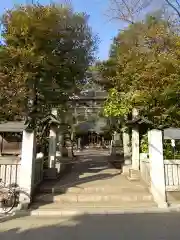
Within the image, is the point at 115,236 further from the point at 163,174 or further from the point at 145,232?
the point at 163,174

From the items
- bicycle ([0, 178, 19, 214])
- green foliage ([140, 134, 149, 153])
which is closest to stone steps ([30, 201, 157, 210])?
bicycle ([0, 178, 19, 214])

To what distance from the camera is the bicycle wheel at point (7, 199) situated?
398 inches

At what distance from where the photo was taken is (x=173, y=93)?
51.1ft

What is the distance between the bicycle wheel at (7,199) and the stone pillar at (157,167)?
17.0ft

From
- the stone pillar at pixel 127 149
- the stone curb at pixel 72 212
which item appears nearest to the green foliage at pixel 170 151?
the stone pillar at pixel 127 149

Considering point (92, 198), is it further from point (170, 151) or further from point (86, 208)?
point (170, 151)

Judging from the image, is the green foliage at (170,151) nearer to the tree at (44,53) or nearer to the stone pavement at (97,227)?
the stone pavement at (97,227)

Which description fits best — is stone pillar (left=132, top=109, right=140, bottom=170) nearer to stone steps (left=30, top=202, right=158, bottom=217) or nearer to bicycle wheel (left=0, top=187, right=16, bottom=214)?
stone steps (left=30, top=202, right=158, bottom=217)

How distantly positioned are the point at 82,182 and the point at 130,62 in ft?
26.3

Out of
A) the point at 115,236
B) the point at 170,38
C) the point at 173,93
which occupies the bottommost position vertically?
the point at 115,236

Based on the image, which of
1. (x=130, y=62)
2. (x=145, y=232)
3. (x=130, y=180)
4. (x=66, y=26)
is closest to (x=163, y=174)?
(x=130, y=180)

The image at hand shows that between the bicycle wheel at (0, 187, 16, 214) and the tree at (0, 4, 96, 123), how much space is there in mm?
7675

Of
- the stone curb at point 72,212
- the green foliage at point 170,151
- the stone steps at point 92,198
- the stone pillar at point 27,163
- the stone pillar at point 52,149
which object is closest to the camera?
the stone curb at point 72,212

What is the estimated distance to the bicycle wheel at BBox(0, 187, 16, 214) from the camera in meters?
10.1
